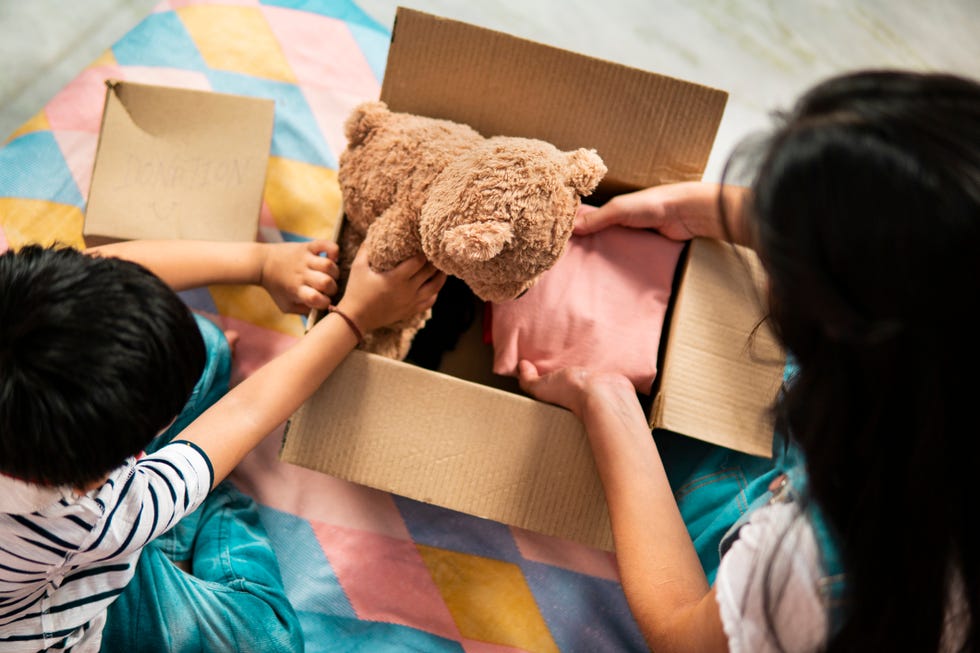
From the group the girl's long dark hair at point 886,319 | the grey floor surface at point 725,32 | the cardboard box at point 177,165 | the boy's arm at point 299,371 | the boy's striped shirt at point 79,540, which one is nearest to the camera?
the girl's long dark hair at point 886,319

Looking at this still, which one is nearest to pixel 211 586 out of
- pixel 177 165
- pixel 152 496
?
pixel 152 496

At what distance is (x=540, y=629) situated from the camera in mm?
747

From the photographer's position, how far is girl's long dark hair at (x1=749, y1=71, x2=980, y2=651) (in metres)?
0.30

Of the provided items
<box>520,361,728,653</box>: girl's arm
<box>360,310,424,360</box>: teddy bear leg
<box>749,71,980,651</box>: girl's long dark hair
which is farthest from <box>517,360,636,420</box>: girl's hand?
<box>749,71,980,651</box>: girl's long dark hair

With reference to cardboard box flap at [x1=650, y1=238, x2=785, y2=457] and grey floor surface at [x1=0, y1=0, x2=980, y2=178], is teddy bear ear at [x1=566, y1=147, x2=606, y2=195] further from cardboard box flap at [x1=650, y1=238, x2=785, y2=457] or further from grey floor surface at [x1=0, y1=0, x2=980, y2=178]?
grey floor surface at [x1=0, y1=0, x2=980, y2=178]

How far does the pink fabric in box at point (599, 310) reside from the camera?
642mm

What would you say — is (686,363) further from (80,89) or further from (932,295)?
(80,89)

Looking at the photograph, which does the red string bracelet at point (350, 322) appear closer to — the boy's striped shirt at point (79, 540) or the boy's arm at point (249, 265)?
the boy's arm at point (249, 265)

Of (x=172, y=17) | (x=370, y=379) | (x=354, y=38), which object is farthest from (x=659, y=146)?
(x=172, y=17)

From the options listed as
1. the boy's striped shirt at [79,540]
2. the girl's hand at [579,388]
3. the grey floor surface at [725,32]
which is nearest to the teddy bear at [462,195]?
the girl's hand at [579,388]

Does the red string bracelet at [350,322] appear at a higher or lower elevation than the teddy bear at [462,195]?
lower

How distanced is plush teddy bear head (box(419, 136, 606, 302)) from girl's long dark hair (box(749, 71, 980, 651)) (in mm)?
168

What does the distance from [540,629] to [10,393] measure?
1.78 feet

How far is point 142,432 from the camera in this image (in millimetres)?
435
